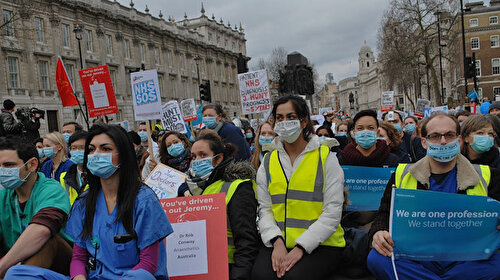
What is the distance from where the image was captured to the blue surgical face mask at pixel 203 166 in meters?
4.41

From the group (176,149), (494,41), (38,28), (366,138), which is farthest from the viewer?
(494,41)

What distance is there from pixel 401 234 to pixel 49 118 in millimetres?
35128

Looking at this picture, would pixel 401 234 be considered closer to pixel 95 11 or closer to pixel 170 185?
pixel 170 185

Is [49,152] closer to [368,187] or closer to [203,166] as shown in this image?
[203,166]

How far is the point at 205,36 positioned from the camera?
66.5 meters

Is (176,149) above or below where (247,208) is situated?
above

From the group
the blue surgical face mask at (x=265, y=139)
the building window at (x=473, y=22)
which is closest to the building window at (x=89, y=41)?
the blue surgical face mask at (x=265, y=139)

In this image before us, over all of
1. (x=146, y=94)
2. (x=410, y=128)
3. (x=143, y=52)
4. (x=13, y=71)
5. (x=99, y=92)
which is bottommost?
(x=410, y=128)

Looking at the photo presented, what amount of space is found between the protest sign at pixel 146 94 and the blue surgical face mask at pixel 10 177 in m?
4.10

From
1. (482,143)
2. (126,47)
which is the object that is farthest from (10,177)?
(126,47)

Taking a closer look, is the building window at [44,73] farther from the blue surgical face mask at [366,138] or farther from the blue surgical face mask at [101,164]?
the blue surgical face mask at [101,164]

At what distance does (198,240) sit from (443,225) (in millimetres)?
2004

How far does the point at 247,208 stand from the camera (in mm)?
3996

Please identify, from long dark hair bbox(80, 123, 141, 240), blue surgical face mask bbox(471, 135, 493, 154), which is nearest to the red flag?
long dark hair bbox(80, 123, 141, 240)
